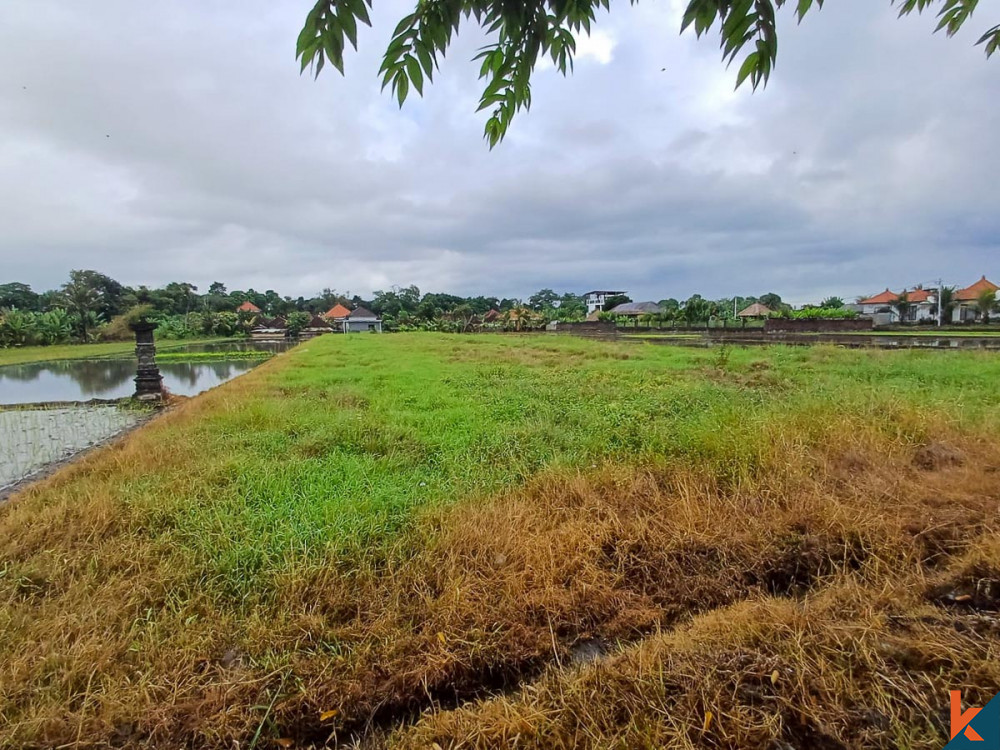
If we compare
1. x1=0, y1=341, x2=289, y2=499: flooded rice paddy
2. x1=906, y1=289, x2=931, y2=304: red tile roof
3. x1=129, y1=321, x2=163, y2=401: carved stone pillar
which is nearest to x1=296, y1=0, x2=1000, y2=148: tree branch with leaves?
x1=0, y1=341, x2=289, y2=499: flooded rice paddy

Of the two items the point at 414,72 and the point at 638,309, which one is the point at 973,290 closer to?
the point at 638,309

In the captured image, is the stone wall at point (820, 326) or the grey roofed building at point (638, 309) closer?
the stone wall at point (820, 326)

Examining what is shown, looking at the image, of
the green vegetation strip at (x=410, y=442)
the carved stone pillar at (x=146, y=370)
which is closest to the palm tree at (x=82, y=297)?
the carved stone pillar at (x=146, y=370)

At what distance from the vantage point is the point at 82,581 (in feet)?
6.43

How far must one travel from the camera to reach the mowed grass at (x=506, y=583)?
50.9 inches

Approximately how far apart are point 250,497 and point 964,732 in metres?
3.14

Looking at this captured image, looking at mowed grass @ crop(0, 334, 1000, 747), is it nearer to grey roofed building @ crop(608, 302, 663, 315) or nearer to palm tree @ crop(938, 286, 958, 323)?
palm tree @ crop(938, 286, 958, 323)

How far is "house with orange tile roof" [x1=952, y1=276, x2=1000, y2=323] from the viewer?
97.0 ft

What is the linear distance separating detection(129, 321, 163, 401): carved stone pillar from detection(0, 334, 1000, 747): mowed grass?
6.23 meters

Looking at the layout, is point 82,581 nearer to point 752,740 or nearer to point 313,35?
point 313,35

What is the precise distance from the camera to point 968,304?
101 ft

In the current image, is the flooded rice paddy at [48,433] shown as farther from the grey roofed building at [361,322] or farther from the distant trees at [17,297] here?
the distant trees at [17,297]

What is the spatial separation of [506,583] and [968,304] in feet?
143

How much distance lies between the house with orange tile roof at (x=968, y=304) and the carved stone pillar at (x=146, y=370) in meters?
41.9
